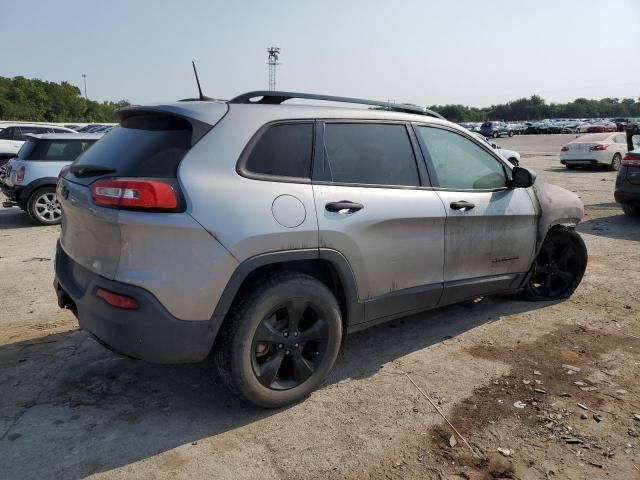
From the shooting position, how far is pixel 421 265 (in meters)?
3.74

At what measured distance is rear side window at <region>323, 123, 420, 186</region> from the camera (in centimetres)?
339

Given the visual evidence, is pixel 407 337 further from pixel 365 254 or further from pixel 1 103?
pixel 1 103

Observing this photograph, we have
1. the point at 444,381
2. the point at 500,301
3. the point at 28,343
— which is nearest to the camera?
the point at 444,381

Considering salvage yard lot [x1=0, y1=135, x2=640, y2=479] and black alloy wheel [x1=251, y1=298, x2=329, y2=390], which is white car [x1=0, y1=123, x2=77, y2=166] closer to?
salvage yard lot [x1=0, y1=135, x2=640, y2=479]

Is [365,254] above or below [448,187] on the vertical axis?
below

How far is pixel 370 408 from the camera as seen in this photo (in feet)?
10.6

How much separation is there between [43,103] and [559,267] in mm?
91255

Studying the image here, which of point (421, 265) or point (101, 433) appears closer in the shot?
point (101, 433)

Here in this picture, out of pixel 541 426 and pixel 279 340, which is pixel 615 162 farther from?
pixel 279 340

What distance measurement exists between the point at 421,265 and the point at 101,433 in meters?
2.26

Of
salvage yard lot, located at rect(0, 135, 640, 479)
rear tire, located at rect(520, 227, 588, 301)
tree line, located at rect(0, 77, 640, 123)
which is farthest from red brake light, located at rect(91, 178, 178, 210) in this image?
tree line, located at rect(0, 77, 640, 123)

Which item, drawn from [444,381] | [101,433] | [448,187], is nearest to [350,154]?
[448,187]

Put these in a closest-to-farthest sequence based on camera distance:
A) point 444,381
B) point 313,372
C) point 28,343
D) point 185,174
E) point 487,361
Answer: point 185,174
point 313,372
point 444,381
point 487,361
point 28,343

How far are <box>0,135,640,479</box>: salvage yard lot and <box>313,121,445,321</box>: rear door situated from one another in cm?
57
